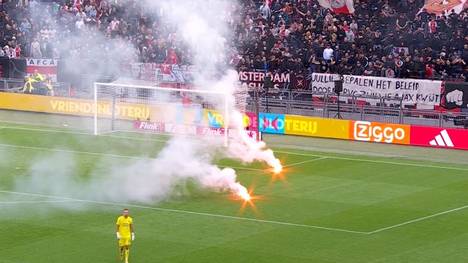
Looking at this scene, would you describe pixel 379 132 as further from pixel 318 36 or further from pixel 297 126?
pixel 318 36

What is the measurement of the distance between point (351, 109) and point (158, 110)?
873 cm

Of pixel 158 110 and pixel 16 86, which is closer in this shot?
pixel 158 110

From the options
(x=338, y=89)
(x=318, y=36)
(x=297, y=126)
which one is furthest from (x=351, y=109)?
(x=318, y=36)

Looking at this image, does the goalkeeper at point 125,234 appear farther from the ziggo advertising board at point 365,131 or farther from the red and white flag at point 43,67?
the red and white flag at point 43,67

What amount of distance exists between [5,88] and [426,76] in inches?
860

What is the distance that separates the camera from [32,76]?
55.5 m

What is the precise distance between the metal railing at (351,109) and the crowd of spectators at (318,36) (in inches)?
66.1

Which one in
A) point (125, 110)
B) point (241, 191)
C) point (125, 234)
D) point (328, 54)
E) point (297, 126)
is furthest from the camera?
point (125, 110)

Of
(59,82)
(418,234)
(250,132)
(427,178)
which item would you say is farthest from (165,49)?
(418,234)

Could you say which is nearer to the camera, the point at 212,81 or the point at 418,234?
the point at 418,234

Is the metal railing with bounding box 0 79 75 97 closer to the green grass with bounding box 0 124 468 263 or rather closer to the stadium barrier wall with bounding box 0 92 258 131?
the stadium barrier wall with bounding box 0 92 258 131

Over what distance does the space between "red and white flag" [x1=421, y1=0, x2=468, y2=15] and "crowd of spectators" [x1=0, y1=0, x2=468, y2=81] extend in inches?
12.6

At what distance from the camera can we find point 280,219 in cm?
3219

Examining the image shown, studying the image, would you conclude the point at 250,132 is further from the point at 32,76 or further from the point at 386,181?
the point at 32,76
